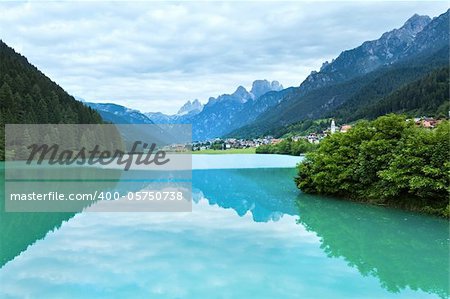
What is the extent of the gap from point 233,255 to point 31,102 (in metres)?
93.5

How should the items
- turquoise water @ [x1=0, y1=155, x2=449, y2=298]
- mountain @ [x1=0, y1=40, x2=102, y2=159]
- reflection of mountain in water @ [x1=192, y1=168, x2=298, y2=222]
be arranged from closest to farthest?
turquoise water @ [x1=0, y1=155, x2=449, y2=298] → reflection of mountain in water @ [x1=192, y1=168, x2=298, y2=222] → mountain @ [x1=0, y1=40, x2=102, y2=159]

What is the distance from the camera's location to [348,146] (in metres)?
28.1

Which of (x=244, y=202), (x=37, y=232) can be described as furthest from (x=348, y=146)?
(x=37, y=232)

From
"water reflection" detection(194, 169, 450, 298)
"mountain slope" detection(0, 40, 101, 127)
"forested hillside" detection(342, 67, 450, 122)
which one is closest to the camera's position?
"water reflection" detection(194, 169, 450, 298)

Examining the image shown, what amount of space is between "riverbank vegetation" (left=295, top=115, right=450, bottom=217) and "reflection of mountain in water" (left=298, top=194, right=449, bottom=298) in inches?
47.4

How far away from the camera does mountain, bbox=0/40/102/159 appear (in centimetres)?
8612

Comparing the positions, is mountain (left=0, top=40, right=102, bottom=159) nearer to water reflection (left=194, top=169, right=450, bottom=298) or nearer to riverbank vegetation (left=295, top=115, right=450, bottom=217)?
water reflection (left=194, top=169, right=450, bottom=298)

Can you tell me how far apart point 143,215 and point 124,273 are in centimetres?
1011

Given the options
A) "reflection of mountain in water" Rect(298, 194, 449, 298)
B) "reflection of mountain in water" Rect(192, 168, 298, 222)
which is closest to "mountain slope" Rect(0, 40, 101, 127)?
"reflection of mountain in water" Rect(192, 168, 298, 222)

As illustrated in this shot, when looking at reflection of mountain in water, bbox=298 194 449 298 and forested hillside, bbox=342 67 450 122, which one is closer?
reflection of mountain in water, bbox=298 194 449 298

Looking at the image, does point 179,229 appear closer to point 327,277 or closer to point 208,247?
point 208,247

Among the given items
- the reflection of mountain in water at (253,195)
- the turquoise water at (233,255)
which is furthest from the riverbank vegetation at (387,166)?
the reflection of mountain in water at (253,195)

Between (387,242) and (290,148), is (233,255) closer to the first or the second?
(387,242)

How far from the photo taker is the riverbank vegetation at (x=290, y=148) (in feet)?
354
